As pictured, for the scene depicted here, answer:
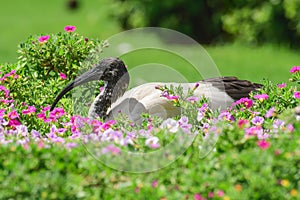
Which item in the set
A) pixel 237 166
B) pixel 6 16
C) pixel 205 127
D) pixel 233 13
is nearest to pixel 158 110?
pixel 205 127

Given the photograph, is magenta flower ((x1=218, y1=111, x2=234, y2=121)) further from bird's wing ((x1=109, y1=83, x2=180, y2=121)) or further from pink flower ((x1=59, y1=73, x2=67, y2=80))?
pink flower ((x1=59, y1=73, x2=67, y2=80))

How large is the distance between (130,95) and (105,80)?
0.24 m

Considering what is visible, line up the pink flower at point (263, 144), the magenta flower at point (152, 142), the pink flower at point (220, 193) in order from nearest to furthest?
the pink flower at point (220, 193) → the pink flower at point (263, 144) → the magenta flower at point (152, 142)

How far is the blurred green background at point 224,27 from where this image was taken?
1220 cm

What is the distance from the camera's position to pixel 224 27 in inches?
563

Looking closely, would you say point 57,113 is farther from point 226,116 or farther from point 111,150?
point 111,150

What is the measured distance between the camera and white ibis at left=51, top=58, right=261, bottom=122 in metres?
5.54

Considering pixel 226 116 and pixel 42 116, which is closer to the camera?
pixel 226 116

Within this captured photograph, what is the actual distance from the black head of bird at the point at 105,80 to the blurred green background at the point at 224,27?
4981mm

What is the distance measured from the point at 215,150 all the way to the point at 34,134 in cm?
143

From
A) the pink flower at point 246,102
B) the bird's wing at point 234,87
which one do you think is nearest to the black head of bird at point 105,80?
the bird's wing at point 234,87

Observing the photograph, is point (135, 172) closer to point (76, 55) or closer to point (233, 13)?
point (76, 55)

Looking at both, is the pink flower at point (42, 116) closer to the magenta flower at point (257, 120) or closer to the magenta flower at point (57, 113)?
the magenta flower at point (57, 113)

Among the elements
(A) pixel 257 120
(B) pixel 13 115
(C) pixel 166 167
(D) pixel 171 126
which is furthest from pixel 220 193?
(B) pixel 13 115
